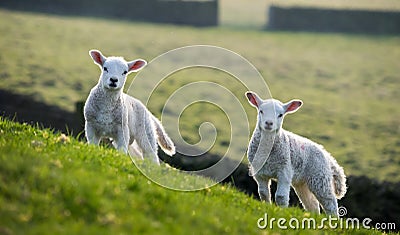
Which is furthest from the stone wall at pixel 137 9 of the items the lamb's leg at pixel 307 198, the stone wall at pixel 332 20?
the lamb's leg at pixel 307 198

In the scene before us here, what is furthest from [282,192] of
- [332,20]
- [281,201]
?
[332,20]

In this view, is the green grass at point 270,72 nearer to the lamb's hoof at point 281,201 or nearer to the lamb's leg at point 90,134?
the lamb's leg at point 90,134

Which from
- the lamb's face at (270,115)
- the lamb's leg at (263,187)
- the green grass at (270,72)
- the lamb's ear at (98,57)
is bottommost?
the green grass at (270,72)

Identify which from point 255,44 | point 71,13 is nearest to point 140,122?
point 255,44

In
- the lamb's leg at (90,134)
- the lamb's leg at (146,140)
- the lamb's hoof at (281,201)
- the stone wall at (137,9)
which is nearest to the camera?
the lamb's hoof at (281,201)

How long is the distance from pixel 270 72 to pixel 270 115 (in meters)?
21.0

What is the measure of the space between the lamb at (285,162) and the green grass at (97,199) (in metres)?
0.78

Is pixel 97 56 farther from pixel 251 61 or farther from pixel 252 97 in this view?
pixel 251 61

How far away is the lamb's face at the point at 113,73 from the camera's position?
852 centimetres

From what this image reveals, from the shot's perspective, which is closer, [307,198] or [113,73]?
[113,73]

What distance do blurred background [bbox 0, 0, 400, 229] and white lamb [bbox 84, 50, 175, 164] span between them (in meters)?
1.94

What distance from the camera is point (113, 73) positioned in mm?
8547

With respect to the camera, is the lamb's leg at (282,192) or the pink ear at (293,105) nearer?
the lamb's leg at (282,192)

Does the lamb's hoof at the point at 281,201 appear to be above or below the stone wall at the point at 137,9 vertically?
above
